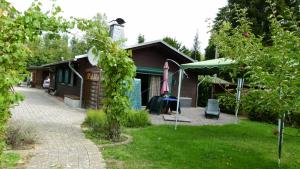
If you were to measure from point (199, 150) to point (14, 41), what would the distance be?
5.37 m

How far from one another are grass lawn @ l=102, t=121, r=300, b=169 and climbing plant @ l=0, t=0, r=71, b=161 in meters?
2.96

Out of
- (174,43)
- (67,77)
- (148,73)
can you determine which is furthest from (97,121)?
(174,43)

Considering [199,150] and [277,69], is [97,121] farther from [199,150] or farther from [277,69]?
[277,69]

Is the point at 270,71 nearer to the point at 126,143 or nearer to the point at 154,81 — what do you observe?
the point at 126,143

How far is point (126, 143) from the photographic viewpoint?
25.7ft

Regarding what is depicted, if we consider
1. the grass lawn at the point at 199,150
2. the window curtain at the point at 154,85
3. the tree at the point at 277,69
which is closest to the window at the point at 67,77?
the window curtain at the point at 154,85

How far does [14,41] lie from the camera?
324cm

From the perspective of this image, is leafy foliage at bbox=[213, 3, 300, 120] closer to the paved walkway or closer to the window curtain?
the paved walkway

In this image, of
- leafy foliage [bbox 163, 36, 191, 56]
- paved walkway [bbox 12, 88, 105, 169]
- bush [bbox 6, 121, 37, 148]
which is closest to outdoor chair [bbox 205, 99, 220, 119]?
paved walkway [bbox 12, 88, 105, 169]

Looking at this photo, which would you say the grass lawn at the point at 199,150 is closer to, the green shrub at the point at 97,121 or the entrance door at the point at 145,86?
the green shrub at the point at 97,121

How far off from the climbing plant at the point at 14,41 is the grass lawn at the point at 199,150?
2960mm

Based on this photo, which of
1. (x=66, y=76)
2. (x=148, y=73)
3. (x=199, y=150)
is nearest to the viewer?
(x=199, y=150)

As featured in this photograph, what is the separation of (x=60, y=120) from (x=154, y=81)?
22.5ft

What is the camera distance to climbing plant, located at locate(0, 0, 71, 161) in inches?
120
